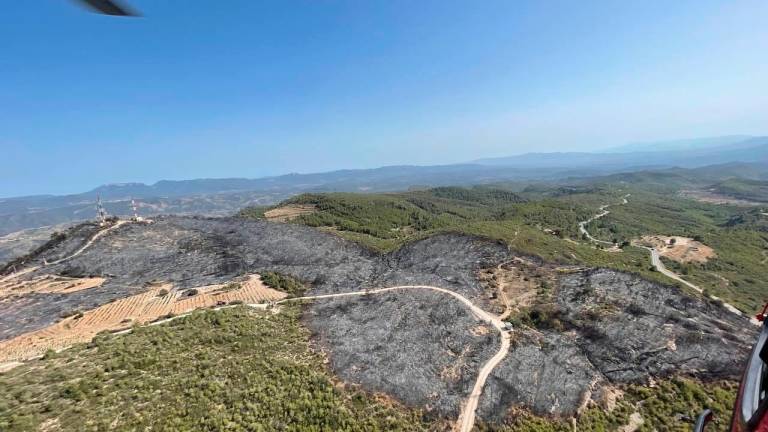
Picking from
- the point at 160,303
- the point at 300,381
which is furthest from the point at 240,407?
the point at 160,303

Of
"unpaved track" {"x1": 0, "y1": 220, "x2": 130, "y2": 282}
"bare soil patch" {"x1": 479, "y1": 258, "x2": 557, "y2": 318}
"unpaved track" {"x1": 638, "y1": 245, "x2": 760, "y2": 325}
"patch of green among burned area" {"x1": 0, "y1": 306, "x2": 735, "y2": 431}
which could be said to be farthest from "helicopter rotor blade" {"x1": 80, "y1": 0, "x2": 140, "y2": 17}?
"unpaved track" {"x1": 638, "y1": 245, "x2": 760, "y2": 325}

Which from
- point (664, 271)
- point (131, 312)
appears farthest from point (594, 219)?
point (131, 312)

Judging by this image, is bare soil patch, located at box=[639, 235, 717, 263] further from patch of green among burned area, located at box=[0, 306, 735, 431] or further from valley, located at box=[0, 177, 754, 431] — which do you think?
patch of green among burned area, located at box=[0, 306, 735, 431]

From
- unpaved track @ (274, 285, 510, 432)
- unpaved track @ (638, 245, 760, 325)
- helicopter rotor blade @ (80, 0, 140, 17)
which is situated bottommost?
unpaved track @ (638, 245, 760, 325)

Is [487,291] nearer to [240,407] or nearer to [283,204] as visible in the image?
[240,407]

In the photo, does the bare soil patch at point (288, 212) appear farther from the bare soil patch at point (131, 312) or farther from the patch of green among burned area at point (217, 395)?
the patch of green among burned area at point (217, 395)

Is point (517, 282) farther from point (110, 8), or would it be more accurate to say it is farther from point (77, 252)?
point (77, 252)
